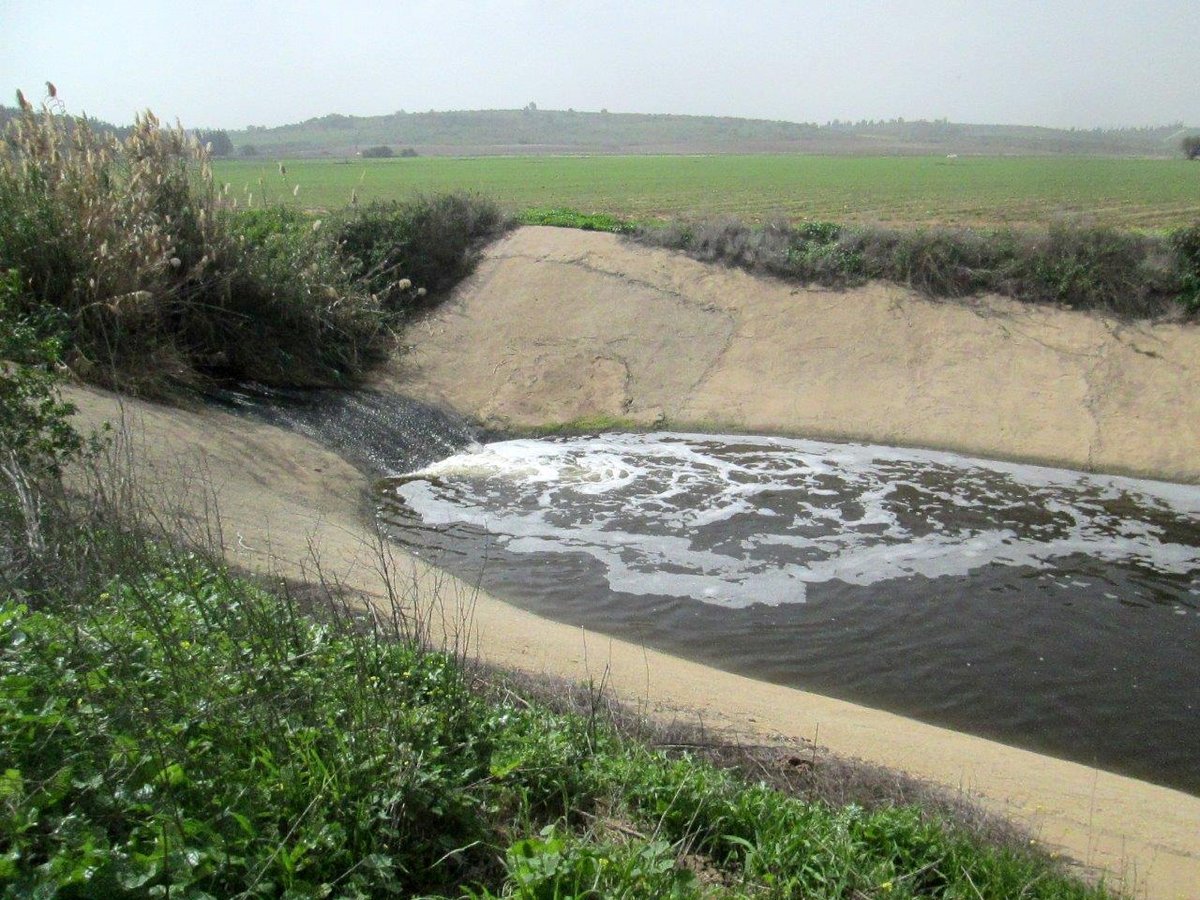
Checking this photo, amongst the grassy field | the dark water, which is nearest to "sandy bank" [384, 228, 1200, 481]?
the dark water

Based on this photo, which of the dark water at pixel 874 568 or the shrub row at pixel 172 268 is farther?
the shrub row at pixel 172 268

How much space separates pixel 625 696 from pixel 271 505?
16.4 feet

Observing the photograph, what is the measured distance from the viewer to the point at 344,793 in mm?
3385

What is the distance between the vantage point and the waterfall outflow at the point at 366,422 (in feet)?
40.2

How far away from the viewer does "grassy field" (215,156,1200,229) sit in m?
25.1

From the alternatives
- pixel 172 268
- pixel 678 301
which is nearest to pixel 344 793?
pixel 172 268

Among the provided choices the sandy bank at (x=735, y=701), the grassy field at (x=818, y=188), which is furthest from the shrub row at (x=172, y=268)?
the grassy field at (x=818, y=188)

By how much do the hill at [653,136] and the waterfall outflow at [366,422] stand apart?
43.8m

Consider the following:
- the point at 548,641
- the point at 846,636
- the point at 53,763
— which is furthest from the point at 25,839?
the point at 846,636

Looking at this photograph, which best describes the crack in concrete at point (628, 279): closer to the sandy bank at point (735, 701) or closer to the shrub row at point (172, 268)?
the shrub row at point (172, 268)

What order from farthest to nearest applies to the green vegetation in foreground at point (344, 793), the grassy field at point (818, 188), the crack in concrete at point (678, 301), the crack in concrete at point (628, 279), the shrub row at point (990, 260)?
the grassy field at point (818, 188), the crack in concrete at point (628, 279), the crack in concrete at point (678, 301), the shrub row at point (990, 260), the green vegetation in foreground at point (344, 793)

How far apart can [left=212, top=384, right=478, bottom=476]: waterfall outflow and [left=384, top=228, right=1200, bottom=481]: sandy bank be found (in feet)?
2.41

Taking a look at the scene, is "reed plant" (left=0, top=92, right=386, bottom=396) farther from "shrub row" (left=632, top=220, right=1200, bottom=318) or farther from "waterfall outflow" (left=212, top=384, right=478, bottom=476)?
"shrub row" (left=632, top=220, right=1200, bottom=318)

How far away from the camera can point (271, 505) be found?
942 cm
